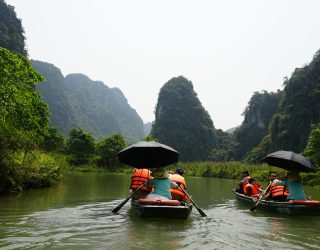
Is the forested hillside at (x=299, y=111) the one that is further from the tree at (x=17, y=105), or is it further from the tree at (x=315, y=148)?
the tree at (x=17, y=105)

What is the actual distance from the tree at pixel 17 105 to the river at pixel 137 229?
210cm

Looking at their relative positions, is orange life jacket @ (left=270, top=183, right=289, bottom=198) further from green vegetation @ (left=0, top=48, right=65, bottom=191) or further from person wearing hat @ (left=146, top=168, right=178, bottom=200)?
green vegetation @ (left=0, top=48, right=65, bottom=191)

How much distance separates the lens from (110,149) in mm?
43562

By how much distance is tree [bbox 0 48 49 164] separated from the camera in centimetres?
1192

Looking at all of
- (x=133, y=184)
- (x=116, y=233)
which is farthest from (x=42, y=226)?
(x=133, y=184)

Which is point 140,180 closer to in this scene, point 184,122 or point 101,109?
point 184,122

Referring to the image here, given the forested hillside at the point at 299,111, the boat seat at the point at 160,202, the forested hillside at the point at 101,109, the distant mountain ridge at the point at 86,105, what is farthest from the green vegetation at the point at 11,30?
the forested hillside at the point at 101,109

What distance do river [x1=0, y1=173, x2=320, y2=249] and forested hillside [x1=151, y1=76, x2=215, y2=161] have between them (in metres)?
61.4

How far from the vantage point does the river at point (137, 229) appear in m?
6.43

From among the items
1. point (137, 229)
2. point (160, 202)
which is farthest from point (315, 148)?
point (137, 229)

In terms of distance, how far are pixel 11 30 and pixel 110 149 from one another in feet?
73.6

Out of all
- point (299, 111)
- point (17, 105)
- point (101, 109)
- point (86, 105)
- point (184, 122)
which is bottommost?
point (17, 105)

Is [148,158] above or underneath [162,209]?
above

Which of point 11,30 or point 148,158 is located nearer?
point 148,158
